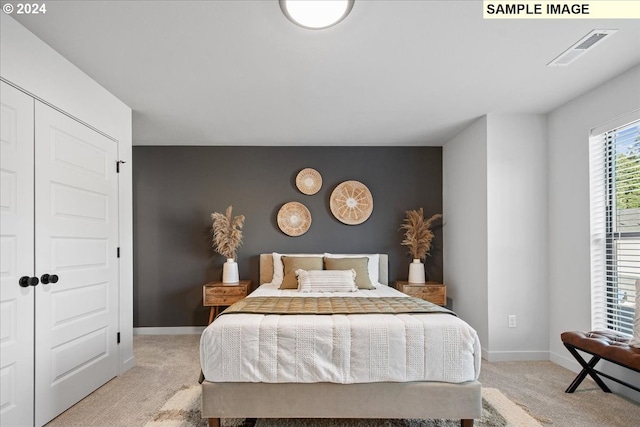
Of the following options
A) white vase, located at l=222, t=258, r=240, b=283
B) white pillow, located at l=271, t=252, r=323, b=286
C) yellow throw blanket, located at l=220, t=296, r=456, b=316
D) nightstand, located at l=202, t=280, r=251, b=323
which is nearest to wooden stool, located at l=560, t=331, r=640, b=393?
yellow throw blanket, located at l=220, t=296, r=456, b=316

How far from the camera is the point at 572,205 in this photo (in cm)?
354

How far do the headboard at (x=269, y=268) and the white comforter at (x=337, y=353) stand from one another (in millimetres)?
2548

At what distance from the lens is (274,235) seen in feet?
16.7

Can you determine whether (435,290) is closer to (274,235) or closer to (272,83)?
(274,235)

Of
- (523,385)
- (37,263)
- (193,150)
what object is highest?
(193,150)

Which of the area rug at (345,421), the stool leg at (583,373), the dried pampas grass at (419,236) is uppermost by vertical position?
the dried pampas grass at (419,236)

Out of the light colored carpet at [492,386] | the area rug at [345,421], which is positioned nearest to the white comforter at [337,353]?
the area rug at [345,421]

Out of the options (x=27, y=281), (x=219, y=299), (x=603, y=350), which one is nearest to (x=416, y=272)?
(x=603, y=350)

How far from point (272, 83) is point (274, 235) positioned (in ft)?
7.92

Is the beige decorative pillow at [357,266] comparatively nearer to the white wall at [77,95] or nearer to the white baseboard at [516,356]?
the white baseboard at [516,356]

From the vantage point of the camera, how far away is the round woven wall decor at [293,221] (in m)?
5.06

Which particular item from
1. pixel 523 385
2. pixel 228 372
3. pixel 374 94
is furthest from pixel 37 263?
pixel 523 385

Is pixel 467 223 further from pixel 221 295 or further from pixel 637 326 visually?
pixel 221 295

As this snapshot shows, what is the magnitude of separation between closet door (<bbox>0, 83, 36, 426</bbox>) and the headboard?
2.75m
